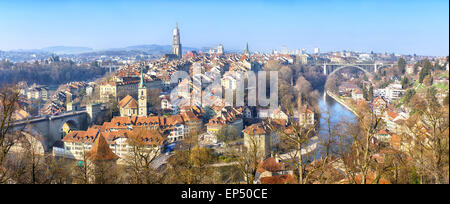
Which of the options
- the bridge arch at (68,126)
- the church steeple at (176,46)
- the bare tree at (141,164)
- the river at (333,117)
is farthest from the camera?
the church steeple at (176,46)

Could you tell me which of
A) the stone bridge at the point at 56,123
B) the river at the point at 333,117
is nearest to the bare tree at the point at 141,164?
the river at the point at 333,117

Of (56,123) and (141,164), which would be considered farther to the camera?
(56,123)

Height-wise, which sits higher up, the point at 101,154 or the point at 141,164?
the point at 141,164

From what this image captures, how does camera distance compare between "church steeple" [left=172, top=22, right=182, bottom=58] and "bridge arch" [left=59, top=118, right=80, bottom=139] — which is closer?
"bridge arch" [left=59, top=118, right=80, bottom=139]

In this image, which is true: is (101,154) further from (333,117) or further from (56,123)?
(333,117)

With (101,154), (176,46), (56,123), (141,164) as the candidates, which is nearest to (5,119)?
(141,164)

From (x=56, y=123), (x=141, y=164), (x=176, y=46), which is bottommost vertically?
(x=56, y=123)

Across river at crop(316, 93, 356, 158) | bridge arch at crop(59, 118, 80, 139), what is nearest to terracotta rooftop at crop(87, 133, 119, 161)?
river at crop(316, 93, 356, 158)

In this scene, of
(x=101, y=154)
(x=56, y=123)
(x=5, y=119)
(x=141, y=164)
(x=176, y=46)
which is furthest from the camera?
(x=176, y=46)

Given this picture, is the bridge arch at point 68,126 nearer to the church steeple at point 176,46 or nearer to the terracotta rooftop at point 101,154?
the terracotta rooftop at point 101,154

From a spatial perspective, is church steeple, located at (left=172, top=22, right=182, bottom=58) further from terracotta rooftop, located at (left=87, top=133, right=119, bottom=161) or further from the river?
terracotta rooftop, located at (left=87, top=133, right=119, bottom=161)

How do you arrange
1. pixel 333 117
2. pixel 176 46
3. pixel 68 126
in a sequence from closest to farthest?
pixel 333 117 → pixel 68 126 → pixel 176 46

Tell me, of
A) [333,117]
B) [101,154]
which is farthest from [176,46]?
[101,154]
